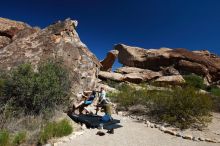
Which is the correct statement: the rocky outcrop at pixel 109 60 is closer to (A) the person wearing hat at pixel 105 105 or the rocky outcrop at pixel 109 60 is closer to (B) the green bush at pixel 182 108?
(B) the green bush at pixel 182 108

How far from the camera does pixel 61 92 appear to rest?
32.8 feet

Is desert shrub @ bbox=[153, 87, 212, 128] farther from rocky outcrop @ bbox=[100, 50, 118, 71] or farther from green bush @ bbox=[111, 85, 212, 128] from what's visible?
rocky outcrop @ bbox=[100, 50, 118, 71]

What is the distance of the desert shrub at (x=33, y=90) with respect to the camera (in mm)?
9211

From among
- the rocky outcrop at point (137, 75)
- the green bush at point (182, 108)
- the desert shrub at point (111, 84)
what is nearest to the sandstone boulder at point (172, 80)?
the rocky outcrop at point (137, 75)

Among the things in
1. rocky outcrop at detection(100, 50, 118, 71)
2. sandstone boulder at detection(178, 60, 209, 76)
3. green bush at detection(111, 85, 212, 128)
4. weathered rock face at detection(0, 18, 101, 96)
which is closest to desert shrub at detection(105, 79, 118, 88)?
rocky outcrop at detection(100, 50, 118, 71)

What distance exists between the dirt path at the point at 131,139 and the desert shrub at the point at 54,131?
0.36 meters

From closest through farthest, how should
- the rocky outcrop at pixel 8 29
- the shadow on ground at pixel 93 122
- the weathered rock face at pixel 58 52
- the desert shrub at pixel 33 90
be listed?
1. the shadow on ground at pixel 93 122
2. the desert shrub at pixel 33 90
3. the weathered rock face at pixel 58 52
4. the rocky outcrop at pixel 8 29

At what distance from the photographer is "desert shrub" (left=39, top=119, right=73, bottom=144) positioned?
7133 mm

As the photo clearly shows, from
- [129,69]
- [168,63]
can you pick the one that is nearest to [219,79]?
Answer: [168,63]

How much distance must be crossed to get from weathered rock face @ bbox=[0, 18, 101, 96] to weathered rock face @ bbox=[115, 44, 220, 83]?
75.9 feet

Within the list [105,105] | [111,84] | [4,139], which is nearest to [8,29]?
[111,84]

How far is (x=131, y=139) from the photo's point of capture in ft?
26.0

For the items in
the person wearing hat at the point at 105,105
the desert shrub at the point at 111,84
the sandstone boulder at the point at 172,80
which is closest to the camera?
the person wearing hat at the point at 105,105

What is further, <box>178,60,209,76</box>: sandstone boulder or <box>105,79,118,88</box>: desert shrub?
<box>178,60,209,76</box>: sandstone boulder
